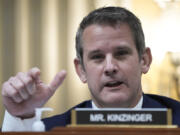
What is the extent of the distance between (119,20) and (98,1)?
1.61m

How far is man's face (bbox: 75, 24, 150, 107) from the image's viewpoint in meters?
1.42

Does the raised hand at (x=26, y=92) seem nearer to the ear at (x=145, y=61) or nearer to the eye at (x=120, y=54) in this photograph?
the eye at (x=120, y=54)

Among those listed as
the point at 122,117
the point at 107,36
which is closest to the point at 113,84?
the point at 107,36

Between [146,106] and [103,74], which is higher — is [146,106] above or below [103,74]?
below


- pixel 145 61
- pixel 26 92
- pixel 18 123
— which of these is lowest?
pixel 18 123

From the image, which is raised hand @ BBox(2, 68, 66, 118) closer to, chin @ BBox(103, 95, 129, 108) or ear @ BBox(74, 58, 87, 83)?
chin @ BBox(103, 95, 129, 108)

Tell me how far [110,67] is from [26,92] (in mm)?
320

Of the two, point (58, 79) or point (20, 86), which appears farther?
point (58, 79)

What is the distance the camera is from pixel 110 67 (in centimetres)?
139

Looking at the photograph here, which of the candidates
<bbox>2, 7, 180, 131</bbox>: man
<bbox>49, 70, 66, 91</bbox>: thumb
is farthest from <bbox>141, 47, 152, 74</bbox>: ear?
<bbox>49, 70, 66, 91</bbox>: thumb

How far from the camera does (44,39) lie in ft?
10.3

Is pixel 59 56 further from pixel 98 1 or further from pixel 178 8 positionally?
pixel 178 8

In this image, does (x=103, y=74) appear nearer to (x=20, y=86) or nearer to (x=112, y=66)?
(x=112, y=66)

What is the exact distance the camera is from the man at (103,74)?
1.30 meters
